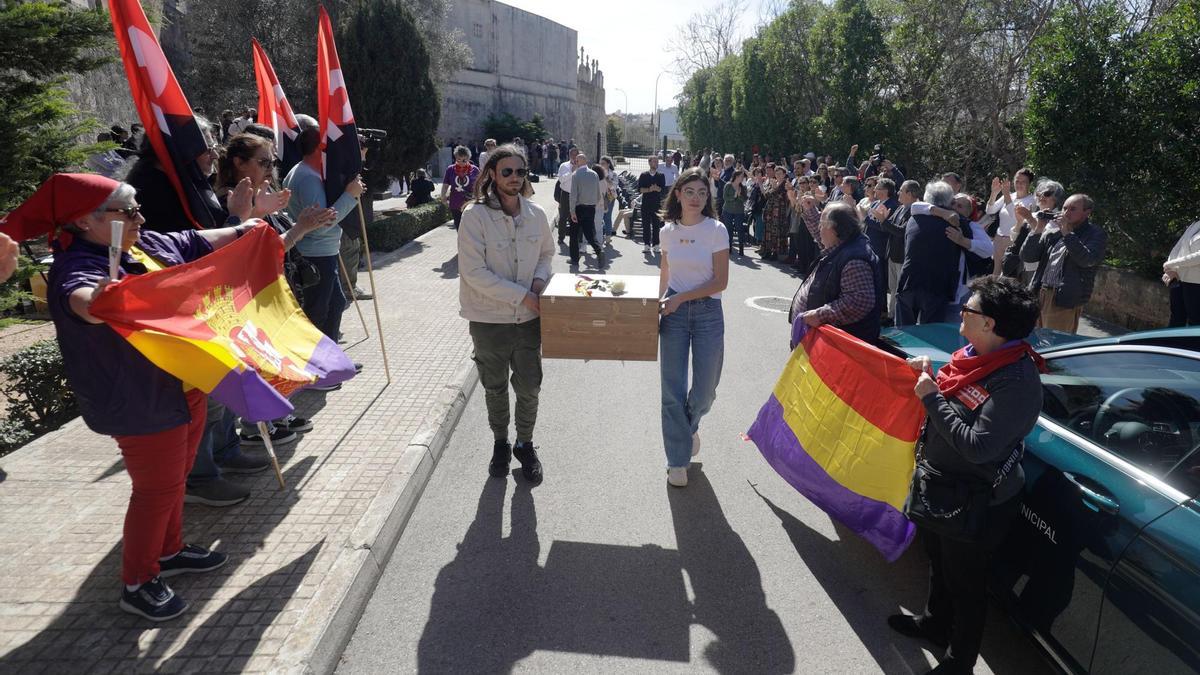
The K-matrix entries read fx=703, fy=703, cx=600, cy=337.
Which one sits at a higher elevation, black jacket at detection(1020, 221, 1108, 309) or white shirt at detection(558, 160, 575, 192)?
white shirt at detection(558, 160, 575, 192)

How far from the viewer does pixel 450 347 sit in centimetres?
764

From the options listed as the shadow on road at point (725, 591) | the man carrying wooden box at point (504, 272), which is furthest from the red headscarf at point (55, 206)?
the shadow on road at point (725, 591)

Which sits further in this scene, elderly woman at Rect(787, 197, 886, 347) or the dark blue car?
elderly woman at Rect(787, 197, 886, 347)

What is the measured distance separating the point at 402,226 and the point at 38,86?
9245mm

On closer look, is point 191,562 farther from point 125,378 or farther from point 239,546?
point 125,378

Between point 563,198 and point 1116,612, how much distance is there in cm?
1276

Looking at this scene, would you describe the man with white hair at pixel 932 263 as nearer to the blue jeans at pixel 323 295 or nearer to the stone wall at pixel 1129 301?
the stone wall at pixel 1129 301

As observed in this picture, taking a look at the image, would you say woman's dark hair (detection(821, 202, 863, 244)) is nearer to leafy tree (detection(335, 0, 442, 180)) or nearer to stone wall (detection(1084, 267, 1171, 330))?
stone wall (detection(1084, 267, 1171, 330))

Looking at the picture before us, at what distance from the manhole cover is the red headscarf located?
8665mm

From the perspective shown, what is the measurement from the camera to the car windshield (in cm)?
281

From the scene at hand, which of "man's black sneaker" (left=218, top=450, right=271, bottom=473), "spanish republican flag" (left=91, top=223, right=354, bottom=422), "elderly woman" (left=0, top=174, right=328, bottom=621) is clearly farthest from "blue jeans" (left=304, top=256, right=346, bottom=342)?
"elderly woman" (left=0, top=174, right=328, bottom=621)

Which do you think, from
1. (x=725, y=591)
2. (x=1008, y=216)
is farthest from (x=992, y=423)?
(x=1008, y=216)

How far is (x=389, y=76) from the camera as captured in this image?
588 inches

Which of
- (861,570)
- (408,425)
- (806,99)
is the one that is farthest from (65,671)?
(806,99)
